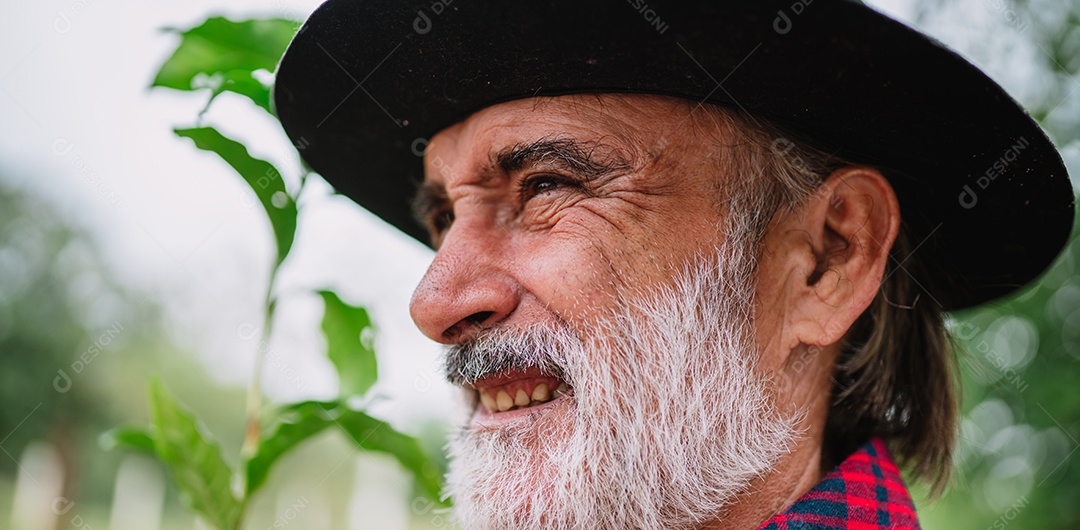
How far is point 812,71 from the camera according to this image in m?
1.56

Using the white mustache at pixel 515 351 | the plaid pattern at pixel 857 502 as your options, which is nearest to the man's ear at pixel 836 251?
the plaid pattern at pixel 857 502

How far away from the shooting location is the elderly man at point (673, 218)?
156 cm

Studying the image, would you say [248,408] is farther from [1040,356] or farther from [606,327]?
[1040,356]

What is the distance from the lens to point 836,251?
5.89 feet

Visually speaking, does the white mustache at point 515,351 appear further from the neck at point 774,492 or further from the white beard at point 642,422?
the neck at point 774,492

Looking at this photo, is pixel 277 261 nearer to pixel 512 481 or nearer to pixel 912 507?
pixel 512 481

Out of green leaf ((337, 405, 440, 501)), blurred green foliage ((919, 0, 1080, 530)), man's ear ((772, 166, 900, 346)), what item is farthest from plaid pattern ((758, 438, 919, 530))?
blurred green foliage ((919, 0, 1080, 530))

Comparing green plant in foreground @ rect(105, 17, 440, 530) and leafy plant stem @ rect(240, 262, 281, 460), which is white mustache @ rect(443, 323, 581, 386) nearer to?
green plant in foreground @ rect(105, 17, 440, 530)

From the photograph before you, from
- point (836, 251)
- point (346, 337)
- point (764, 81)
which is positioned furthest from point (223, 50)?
point (836, 251)

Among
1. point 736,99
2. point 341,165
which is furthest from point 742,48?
point 341,165

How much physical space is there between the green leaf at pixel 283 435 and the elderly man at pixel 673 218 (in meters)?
0.38

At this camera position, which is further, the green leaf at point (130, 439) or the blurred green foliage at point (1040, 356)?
the blurred green foliage at point (1040, 356)

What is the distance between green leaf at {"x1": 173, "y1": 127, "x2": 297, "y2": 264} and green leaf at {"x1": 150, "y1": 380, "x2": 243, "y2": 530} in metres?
0.45

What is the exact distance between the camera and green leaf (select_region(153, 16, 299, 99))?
2033 mm
